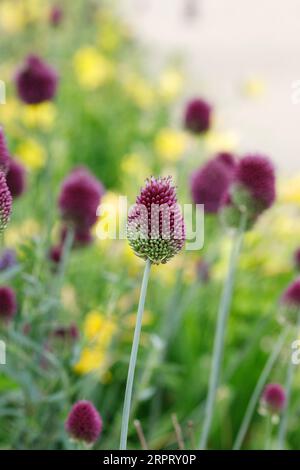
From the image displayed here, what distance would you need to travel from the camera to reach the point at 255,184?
0.99 m

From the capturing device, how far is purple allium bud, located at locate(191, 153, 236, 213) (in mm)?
1198

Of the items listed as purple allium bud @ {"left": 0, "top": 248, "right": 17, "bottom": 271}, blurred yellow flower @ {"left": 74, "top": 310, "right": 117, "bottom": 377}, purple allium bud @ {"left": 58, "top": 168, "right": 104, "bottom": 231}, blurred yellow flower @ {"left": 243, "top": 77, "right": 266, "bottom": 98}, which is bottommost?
blurred yellow flower @ {"left": 74, "top": 310, "right": 117, "bottom": 377}

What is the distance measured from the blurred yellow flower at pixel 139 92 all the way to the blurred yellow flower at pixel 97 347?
1.73m

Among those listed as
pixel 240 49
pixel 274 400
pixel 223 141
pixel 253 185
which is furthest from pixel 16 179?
pixel 240 49

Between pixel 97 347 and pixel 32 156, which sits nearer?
pixel 97 347

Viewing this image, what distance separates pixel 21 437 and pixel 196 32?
430cm

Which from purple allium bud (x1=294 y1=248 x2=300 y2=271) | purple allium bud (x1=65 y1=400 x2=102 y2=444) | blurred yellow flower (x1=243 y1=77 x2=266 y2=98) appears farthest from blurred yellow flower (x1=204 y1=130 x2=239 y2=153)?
purple allium bud (x1=65 y1=400 x2=102 y2=444)

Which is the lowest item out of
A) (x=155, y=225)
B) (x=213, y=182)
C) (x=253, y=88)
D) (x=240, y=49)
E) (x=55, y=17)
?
(x=155, y=225)

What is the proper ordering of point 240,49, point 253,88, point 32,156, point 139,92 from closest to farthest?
point 32,156
point 253,88
point 139,92
point 240,49

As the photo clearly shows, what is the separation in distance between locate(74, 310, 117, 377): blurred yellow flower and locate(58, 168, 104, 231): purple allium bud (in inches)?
6.4

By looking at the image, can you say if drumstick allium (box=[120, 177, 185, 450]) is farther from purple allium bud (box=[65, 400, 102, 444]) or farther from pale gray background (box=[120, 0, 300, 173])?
pale gray background (box=[120, 0, 300, 173])

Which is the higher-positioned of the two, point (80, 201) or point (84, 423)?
point (80, 201)

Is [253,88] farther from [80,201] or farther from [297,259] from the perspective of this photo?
[80,201]
